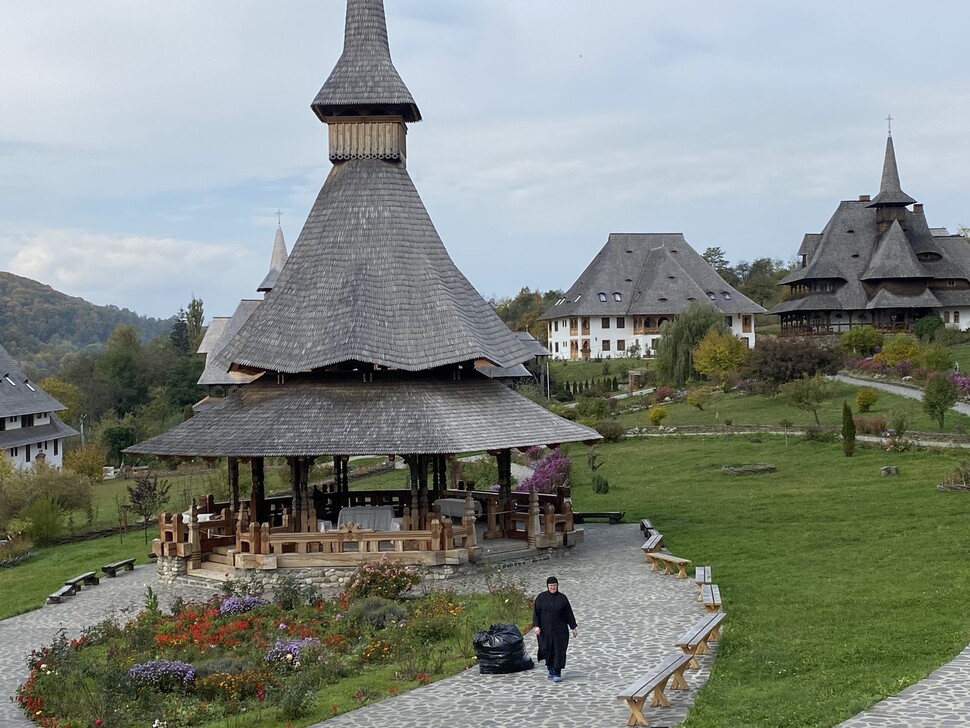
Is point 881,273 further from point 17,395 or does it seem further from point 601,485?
point 17,395

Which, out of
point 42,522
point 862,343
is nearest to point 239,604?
point 42,522

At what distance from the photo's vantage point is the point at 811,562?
17.4 meters

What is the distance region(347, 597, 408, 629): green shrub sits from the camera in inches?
595

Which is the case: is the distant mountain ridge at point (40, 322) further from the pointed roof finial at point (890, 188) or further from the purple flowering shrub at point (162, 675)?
the purple flowering shrub at point (162, 675)

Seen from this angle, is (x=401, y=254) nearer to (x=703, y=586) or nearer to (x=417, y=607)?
(x=417, y=607)

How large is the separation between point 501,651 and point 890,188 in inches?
2141

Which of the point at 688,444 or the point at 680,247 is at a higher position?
the point at 680,247

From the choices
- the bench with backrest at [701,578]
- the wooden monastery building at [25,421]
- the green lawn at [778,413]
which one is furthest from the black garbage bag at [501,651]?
the wooden monastery building at [25,421]

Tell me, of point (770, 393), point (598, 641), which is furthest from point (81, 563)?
point (770, 393)

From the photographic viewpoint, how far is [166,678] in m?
12.7

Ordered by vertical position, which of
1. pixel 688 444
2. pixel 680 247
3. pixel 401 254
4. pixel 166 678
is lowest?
pixel 166 678

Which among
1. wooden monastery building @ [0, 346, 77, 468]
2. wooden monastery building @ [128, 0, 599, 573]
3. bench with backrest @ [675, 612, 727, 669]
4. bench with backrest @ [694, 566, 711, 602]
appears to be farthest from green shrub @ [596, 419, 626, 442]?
bench with backrest @ [675, 612, 727, 669]

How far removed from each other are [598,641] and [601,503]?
14.0 metres

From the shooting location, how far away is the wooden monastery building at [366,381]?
18.5 metres
